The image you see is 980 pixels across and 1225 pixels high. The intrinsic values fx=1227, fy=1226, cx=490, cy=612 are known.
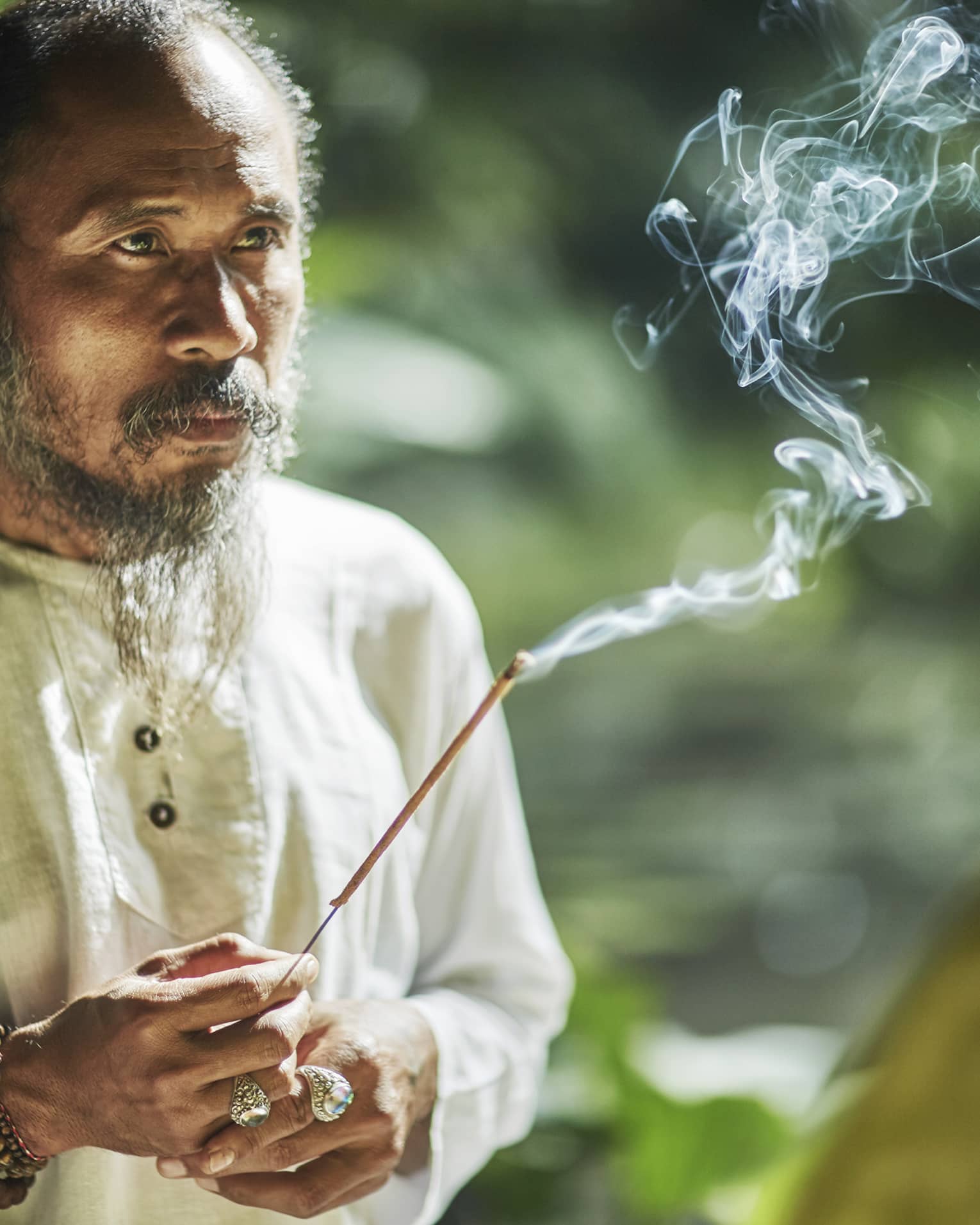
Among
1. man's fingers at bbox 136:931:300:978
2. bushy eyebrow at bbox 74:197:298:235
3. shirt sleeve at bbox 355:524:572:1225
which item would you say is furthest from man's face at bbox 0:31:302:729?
shirt sleeve at bbox 355:524:572:1225

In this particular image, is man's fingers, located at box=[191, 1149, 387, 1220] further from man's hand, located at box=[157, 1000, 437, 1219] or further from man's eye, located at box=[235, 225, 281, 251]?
man's eye, located at box=[235, 225, 281, 251]

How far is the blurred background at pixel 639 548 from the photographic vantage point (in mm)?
1552

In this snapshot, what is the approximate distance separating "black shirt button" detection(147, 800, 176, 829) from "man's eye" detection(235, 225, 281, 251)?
1.12 feet

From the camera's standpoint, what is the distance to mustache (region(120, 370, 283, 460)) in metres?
0.69

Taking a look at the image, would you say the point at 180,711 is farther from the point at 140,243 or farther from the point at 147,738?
the point at 140,243

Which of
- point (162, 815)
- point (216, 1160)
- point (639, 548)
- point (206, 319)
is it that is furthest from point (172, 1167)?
point (639, 548)

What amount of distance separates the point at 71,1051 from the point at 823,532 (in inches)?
46.7

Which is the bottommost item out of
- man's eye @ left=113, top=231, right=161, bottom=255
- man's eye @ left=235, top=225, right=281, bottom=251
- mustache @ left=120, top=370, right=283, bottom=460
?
mustache @ left=120, top=370, right=283, bottom=460

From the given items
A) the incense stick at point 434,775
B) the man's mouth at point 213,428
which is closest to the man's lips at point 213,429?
the man's mouth at point 213,428

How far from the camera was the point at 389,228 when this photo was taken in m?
1.61

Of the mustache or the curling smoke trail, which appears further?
the curling smoke trail

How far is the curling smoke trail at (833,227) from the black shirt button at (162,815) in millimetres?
277

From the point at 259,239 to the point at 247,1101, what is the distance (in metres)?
0.49

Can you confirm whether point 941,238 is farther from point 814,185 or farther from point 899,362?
point 899,362
